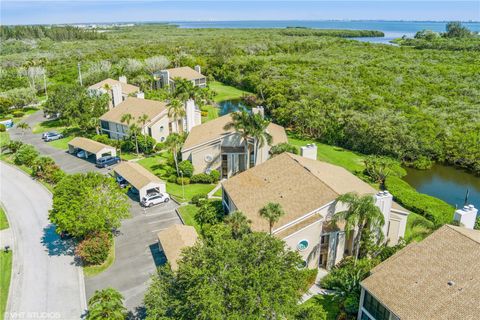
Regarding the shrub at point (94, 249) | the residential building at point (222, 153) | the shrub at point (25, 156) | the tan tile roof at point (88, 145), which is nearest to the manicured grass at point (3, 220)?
the shrub at point (94, 249)

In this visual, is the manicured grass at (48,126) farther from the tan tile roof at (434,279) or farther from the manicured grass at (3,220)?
the tan tile roof at (434,279)

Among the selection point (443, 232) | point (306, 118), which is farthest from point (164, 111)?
point (443, 232)

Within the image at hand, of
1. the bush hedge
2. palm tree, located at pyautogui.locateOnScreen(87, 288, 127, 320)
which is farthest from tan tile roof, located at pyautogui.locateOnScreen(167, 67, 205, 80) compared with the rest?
→ palm tree, located at pyautogui.locateOnScreen(87, 288, 127, 320)

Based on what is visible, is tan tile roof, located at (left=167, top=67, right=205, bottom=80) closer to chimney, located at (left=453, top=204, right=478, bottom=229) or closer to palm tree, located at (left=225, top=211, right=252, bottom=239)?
palm tree, located at (left=225, top=211, right=252, bottom=239)

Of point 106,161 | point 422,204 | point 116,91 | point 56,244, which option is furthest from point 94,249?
point 116,91

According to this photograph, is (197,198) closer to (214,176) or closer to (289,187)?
(214,176)

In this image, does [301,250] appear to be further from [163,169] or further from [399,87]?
[399,87]
